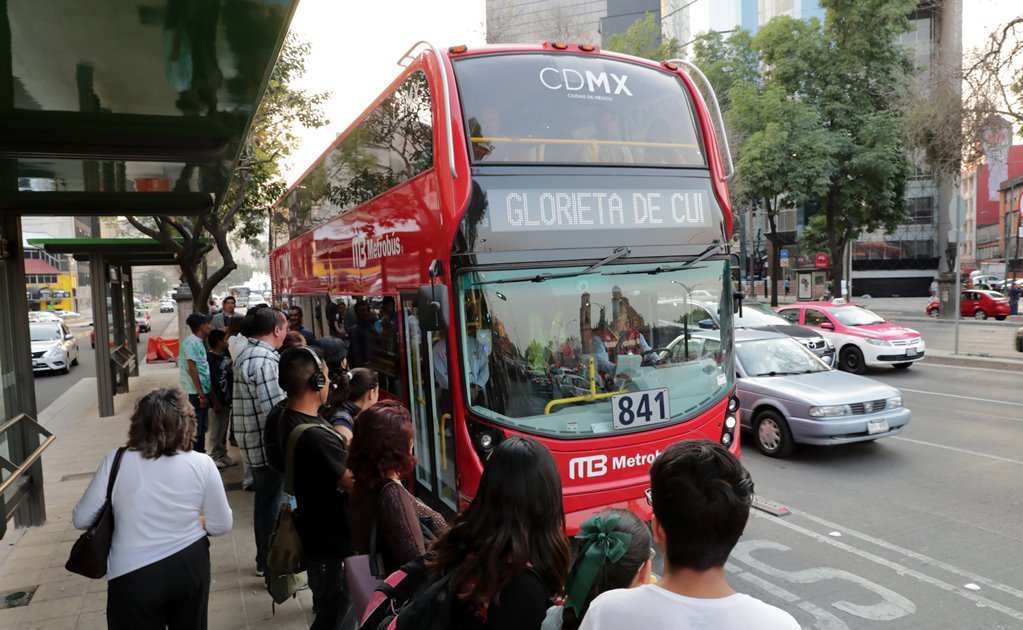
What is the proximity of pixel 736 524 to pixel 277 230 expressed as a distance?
17.2 m

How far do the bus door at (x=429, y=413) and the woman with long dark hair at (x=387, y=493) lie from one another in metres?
2.60

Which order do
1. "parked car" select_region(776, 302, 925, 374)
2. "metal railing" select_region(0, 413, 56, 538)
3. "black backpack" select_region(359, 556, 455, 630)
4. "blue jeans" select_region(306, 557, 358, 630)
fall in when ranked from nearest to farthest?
"black backpack" select_region(359, 556, 455, 630), "blue jeans" select_region(306, 557, 358, 630), "metal railing" select_region(0, 413, 56, 538), "parked car" select_region(776, 302, 925, 374)

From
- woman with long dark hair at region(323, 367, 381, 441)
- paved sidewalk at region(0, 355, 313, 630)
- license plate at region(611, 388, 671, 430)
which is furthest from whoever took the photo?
license plate at region(611, 388, 671, 430)

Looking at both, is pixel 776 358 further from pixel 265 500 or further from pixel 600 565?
pixel 600 565

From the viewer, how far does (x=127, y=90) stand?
13.6ft

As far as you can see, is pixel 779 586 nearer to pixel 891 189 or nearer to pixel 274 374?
pixel 274 374

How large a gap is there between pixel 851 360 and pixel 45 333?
23276mm

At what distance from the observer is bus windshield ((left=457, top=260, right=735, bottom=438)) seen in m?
5.45

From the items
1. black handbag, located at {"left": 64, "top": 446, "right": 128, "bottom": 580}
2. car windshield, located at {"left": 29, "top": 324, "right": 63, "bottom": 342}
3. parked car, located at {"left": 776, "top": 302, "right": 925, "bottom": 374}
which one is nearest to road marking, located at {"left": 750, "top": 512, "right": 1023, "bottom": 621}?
black handbag, located at {"left": 64, "top": 446, "right": 128, "bottom": 580}

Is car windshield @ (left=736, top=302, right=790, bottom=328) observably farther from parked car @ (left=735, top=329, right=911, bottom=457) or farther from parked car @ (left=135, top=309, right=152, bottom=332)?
parked car @ (left=135, top=309, right=152, bottom=332)

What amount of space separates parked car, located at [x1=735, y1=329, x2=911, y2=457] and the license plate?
139 inches

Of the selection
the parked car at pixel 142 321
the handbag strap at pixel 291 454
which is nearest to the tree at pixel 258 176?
the handbag strap at pixel 291 454

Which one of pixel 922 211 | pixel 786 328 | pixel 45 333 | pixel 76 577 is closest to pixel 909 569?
pixel 76 577

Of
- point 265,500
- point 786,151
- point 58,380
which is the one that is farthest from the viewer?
point 786,151
